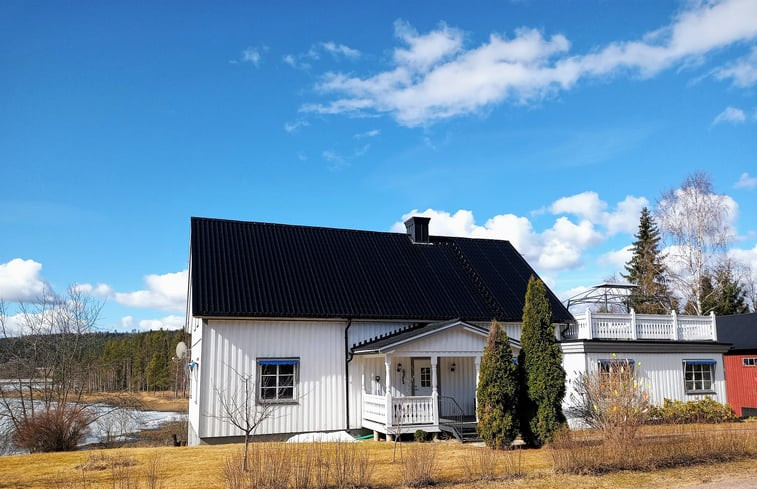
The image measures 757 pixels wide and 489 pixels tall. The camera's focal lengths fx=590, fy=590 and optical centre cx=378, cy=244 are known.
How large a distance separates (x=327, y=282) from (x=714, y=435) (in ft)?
39.2

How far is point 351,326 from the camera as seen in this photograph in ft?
63.4

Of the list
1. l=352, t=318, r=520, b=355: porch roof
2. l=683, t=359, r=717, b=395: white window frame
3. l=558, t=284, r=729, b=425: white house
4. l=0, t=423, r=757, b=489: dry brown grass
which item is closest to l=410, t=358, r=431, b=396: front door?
l=352, t=318, r=520, b=355: porch roof

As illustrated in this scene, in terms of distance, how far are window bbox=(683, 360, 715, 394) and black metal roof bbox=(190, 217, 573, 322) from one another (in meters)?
5.05

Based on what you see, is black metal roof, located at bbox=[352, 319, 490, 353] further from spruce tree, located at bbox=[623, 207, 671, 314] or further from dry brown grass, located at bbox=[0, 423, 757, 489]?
spruce tree, located at bbox=[623, 207, 671, 314]

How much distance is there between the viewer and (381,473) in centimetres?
1145

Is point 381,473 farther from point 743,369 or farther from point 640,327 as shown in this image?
point 743,369

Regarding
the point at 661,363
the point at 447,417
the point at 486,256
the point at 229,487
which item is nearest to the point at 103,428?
the point at 447,417

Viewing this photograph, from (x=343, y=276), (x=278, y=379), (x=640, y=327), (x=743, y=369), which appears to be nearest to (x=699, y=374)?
(x=640, y=327)

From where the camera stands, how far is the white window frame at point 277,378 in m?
17.9

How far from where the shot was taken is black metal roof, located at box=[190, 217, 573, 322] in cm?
1858

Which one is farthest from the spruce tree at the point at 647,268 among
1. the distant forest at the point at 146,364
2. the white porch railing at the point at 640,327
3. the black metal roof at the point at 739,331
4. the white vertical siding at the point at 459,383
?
the distant forest at the point at 146,364

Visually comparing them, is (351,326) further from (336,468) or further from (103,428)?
(103,428)

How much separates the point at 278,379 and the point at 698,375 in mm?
16020

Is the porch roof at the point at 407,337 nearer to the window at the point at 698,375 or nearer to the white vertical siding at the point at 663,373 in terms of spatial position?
the white vertical siding at the point at 663,373
